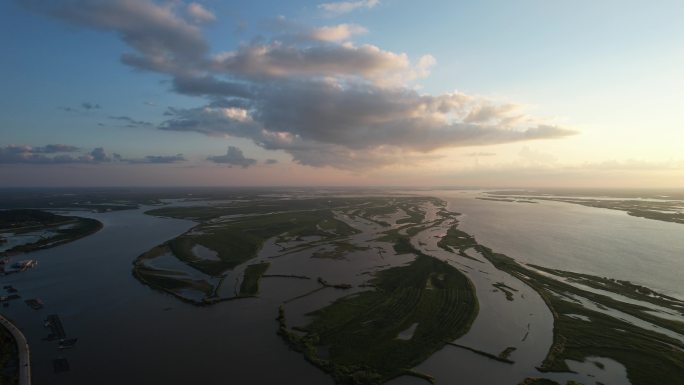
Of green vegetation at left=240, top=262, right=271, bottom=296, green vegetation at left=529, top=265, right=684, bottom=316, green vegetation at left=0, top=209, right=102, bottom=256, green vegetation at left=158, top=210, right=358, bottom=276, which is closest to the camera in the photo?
green vegetation at left=529, top=265, right=684, bottom=316

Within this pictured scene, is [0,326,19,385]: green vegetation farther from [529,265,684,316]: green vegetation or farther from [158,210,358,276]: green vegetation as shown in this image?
[529,265,684,316]: green vegetation

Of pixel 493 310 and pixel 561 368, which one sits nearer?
pixel 561 368

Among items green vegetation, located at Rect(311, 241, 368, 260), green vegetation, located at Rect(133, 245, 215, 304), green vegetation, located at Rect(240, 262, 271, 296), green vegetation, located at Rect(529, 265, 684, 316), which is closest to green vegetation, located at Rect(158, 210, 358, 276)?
green vegetation, located at Rect(240, 262, 271, 296)

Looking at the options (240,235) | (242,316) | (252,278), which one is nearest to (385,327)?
(242,316)

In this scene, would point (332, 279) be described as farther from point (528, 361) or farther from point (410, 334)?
point (528, 361)

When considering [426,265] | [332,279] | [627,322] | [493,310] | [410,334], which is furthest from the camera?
[426,265]

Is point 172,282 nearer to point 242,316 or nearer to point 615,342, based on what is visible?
point 242,316

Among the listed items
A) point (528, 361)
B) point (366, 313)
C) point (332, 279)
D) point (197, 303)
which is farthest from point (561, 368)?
point (197, 303)
